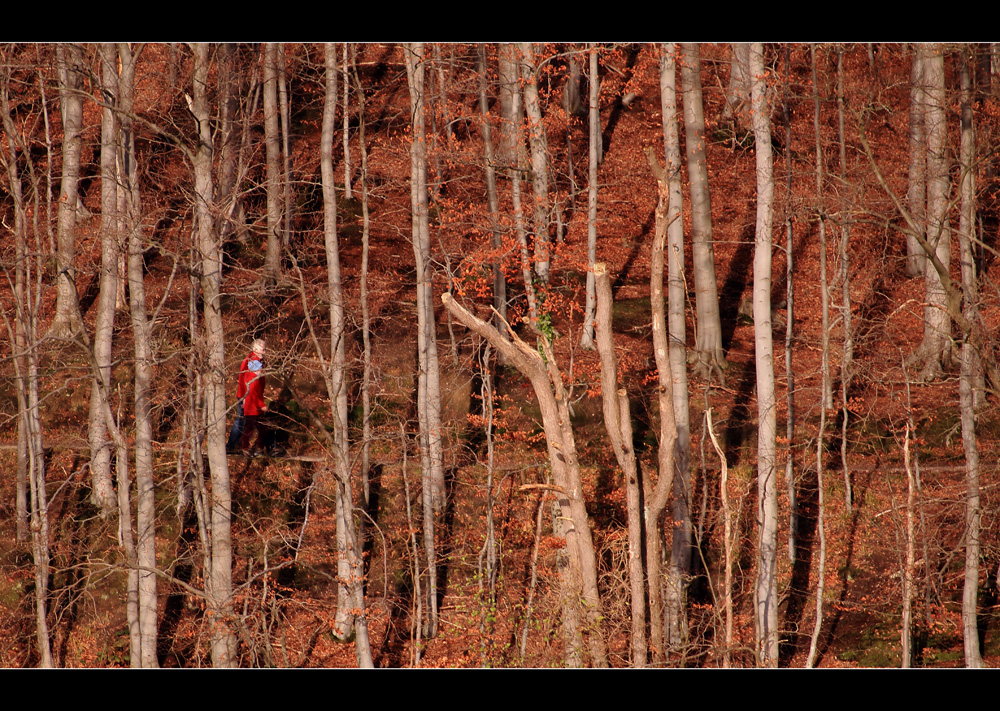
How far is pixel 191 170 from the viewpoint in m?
10.1

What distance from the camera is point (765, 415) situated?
9852 millimetres

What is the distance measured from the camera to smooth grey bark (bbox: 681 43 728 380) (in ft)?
38.8

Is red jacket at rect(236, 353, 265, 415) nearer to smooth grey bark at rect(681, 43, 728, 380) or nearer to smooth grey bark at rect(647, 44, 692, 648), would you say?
smooth grey bark at rect(647, 44, 692, 648)

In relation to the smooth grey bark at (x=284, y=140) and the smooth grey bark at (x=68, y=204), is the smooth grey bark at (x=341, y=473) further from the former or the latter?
the smooth grey bark at (x=68, y=204)

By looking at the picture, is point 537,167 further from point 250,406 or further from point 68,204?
point 68,204

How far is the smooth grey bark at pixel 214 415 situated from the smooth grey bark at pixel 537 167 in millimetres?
4409

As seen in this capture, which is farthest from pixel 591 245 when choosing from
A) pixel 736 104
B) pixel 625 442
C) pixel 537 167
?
pixel 736 104

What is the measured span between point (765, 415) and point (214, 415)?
21.4 feet

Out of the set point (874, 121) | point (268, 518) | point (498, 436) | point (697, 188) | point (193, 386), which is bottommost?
point (268, 518)

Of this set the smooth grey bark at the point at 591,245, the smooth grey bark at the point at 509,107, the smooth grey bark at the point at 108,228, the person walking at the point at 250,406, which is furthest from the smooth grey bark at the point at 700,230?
the smooth grey bark at the point at 108,228

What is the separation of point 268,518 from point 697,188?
747 centimetres

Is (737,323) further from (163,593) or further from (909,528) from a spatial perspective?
(163,593)

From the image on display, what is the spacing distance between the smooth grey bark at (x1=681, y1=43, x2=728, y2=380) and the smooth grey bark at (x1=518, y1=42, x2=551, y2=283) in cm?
208

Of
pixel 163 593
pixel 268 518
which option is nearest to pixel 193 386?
pixel 268 518
